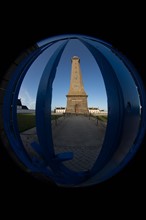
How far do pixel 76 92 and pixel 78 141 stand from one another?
1692 millimetres

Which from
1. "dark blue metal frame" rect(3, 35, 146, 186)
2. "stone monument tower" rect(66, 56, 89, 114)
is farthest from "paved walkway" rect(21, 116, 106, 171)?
"dark blue metal frame" rect(3, 35, 146, 186)

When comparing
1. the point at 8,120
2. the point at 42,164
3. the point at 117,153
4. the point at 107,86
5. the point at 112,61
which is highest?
the point at 112,61

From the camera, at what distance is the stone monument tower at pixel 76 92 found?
12.7 feet

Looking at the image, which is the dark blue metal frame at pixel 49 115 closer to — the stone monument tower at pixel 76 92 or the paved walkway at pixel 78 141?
the paved walkway at pixel 78 141

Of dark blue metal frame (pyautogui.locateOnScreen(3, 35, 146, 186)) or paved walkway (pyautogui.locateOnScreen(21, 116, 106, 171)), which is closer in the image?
dark blue metal frame (pyautogui.locateOnScreen(3, 35, 146, 186))

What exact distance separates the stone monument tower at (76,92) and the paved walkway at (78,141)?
1.96ft

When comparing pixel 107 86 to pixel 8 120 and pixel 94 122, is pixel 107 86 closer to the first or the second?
pixel 8 120

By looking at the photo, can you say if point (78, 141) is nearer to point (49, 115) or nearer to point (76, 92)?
point (76, 92)

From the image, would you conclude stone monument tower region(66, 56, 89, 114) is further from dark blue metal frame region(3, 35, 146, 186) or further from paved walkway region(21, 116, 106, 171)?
dark blue metal frame region(3, 35, 146, 186)

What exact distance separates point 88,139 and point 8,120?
3472mm

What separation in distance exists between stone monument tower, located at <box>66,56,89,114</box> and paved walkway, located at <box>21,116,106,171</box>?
60cm

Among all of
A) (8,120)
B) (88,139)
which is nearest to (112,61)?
(8,120)

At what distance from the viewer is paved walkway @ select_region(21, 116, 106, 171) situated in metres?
3.82

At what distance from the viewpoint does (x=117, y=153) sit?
253cm
